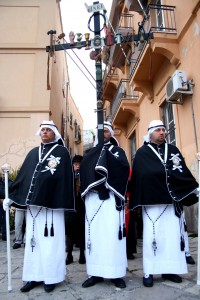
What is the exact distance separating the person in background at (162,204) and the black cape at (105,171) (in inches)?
9.7

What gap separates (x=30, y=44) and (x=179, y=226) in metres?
12.0

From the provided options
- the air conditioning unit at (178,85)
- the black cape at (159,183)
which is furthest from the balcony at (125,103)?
the black cape at (159,183)

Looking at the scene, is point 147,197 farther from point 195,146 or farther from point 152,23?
point 152,23

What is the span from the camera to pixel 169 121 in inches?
361

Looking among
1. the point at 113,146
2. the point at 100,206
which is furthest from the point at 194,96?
the point at 100,206

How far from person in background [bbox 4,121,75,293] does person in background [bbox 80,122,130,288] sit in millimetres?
288

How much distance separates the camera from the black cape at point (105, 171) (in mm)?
3631

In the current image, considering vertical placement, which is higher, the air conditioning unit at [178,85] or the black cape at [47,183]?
the air conditioning unit at [178,85]

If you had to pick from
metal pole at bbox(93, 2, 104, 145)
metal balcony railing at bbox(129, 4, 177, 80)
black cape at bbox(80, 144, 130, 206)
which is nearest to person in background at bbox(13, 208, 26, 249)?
black cape at bbox(80, 144, 130, 206)

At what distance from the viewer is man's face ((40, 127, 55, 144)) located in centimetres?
409

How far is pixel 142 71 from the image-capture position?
9.74m

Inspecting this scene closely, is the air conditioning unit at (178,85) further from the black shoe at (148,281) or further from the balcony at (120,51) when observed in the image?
the balcony at (120,51)

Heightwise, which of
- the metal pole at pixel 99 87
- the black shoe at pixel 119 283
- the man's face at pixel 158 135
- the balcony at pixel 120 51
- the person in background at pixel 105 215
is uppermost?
the balcony at pixel 120 51

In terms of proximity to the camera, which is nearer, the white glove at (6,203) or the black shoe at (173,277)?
the black shoe at (173,277)
